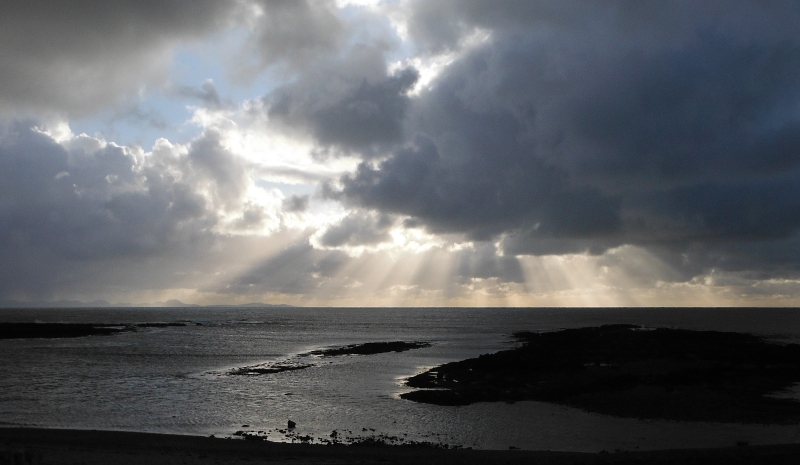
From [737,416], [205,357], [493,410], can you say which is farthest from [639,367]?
[205,357]

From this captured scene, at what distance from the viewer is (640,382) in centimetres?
3531

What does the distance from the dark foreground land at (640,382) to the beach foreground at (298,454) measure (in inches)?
332

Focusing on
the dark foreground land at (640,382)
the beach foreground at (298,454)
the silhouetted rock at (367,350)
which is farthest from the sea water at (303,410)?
the silhouetted rock at (367,350)

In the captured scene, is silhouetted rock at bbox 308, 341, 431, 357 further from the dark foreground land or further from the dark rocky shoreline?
the dark foreground land

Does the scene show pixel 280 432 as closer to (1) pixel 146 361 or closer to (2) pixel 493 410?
(2) pixel 493 410

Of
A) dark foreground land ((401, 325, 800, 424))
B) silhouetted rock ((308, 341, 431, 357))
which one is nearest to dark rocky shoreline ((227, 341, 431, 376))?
silhouetted rock ((308, 341, 431, 357))

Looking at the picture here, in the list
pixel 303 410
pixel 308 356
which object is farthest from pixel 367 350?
pixel 303 410

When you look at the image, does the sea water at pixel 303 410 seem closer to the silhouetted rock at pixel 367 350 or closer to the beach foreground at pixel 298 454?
the beach foreground at pixel 298 454

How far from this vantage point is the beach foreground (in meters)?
18.4

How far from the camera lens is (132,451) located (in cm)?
2052

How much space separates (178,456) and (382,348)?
2041 inches

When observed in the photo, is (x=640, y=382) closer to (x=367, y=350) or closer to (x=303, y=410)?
(x=303, y=410)

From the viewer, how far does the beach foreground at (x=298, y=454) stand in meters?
18.4

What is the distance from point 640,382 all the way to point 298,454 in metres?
24.9
